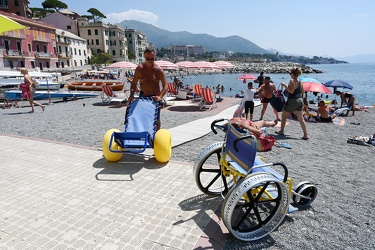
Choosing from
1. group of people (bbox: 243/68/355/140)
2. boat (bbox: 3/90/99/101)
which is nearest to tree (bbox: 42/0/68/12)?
boat (bbox: 3/90/99/101)

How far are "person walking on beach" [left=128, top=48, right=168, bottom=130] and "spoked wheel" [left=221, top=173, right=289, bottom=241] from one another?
3334mm

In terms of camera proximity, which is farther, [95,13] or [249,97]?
[95,13]

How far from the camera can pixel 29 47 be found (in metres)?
42.9

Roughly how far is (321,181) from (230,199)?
252 cm

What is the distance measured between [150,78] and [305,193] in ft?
13.1

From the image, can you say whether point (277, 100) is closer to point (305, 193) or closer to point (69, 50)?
point (305, 193)

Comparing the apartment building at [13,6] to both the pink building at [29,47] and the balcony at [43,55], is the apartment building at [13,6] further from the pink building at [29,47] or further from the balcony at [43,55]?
the balcony at [43,55]

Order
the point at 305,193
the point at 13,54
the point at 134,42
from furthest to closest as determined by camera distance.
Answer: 1. the point at 134,42
2. the point at 13,54
3. the point at 305,193

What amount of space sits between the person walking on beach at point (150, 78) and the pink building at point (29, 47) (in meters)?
37.7

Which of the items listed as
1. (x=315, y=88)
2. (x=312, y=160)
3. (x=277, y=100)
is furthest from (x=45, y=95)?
(x=312, y=160)

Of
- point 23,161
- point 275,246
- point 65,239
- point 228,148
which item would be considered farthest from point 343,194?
point 23,161

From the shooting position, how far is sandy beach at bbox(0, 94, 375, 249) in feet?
9.59

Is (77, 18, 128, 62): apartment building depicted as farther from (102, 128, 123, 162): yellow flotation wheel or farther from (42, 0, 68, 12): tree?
(102, 128, 123, 162): yellow flotation wheel

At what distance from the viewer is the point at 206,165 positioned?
4.93 metres
